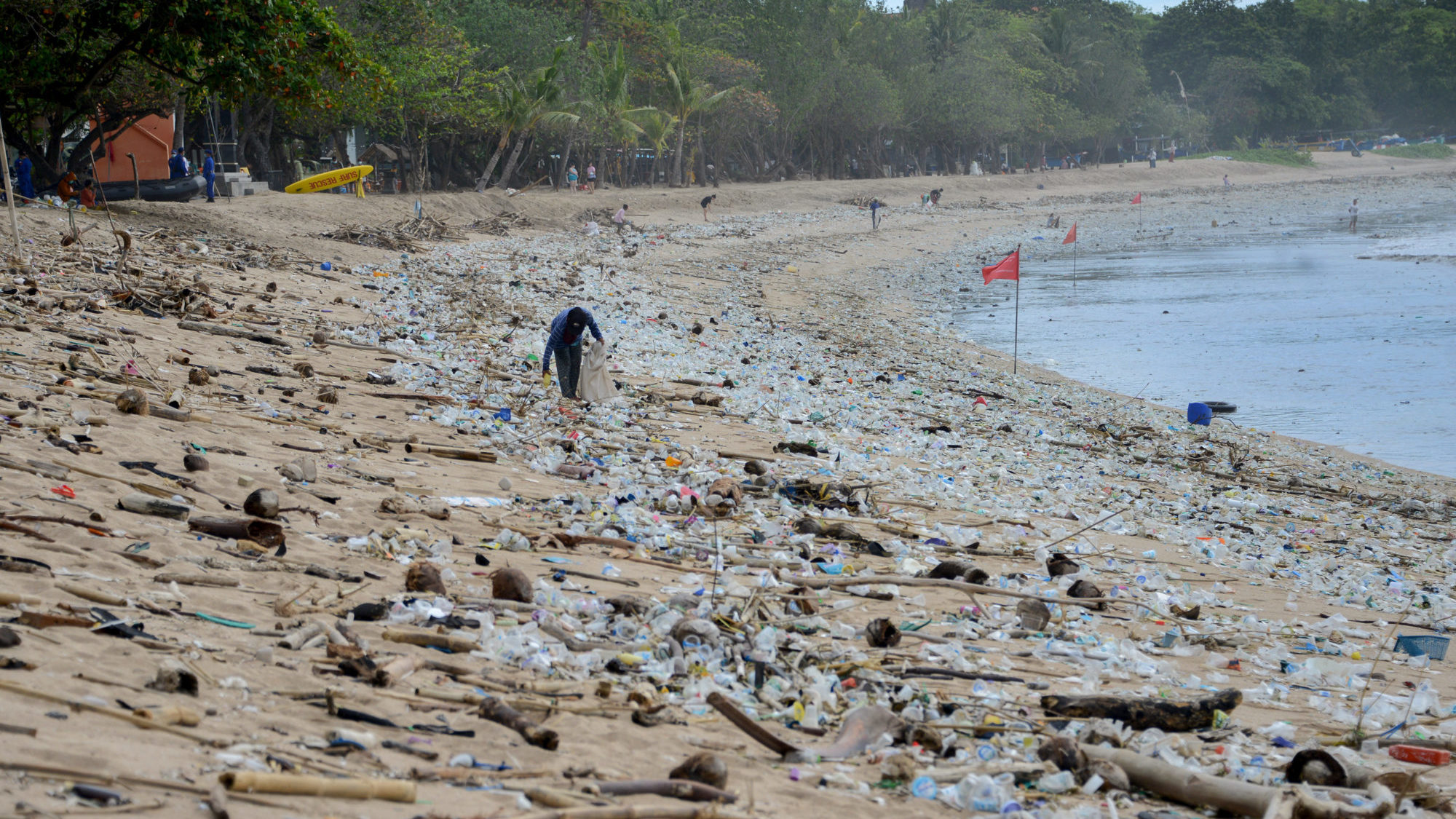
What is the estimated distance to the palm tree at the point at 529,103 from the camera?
1272 inches

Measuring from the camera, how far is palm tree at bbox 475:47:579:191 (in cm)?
3231

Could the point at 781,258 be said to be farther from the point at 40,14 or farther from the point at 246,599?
the point at 246,599

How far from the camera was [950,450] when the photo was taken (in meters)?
10.3

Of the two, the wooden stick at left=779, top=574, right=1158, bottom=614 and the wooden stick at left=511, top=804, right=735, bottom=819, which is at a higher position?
the wooden stick at left=511, top=804, right=735, bottom=819

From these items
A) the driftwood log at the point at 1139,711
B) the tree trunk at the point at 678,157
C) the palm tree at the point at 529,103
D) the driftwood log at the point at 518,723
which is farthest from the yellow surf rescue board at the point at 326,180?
the driftwood log at the point at 1139,711

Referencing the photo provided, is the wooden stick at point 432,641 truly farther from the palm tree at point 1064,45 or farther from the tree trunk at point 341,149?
the palm tree at point 1064,45

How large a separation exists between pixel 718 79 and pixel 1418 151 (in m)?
71.4

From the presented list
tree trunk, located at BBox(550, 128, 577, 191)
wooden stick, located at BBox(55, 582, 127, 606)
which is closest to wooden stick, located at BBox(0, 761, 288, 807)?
wooden stick, located at BBox(55, 582, 127, 606)

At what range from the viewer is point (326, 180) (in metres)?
29.1

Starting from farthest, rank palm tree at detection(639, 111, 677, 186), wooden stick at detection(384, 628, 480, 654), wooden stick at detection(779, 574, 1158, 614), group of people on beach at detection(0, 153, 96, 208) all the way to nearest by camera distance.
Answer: palm tree at detection(639, 111, 677, 186) → group of people on beach at detection(0, 153, 96, 208) → wooden stick at detection(779, 574, 1158, 614) → wooden stick at detection(384, 628, 480, 654)

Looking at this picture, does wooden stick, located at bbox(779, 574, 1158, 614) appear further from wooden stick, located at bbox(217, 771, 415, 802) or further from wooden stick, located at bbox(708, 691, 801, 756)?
wooden stick, located at bbox(217, 771, 415, 802)

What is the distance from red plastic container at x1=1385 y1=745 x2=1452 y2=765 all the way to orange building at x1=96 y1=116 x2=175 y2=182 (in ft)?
89.7

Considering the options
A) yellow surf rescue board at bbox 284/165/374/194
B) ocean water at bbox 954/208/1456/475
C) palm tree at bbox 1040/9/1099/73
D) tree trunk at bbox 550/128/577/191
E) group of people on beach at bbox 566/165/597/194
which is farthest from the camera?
palm tree at bbox 1040/9/1099/73

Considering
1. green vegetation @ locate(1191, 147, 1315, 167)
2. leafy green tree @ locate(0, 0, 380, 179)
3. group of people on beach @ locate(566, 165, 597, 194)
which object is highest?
green vegetation @ locate(1191, 147, 1315, 167)
